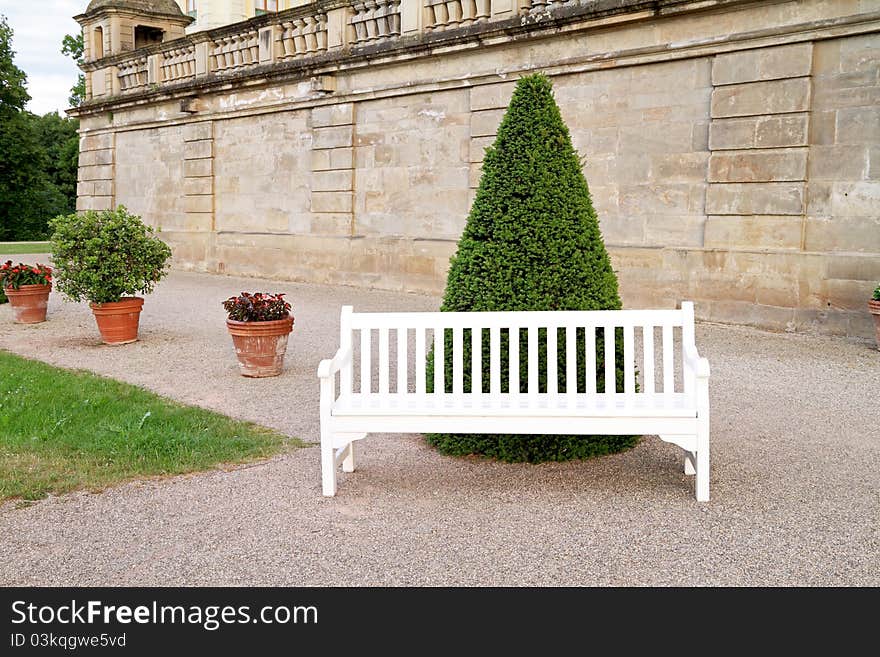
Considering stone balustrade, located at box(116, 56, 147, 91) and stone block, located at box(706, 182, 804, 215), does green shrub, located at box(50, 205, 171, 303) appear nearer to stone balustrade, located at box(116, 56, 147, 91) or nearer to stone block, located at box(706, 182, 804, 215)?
stone block, located at box(706, 182, 804, 215)

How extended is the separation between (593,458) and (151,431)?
2.83 m

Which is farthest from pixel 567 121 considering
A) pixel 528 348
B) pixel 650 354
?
pixel 528 348

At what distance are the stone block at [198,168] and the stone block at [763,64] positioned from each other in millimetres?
11137

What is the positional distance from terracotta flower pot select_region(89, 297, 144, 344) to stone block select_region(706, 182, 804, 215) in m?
6.67

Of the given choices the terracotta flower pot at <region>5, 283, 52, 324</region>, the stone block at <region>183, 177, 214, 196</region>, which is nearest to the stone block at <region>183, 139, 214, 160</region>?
the stone block at <region>183, 177, 214, 196</region>

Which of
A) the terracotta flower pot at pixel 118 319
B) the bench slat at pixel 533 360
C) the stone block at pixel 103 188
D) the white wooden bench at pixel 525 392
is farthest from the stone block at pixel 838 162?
the stone block at pixel 103 188

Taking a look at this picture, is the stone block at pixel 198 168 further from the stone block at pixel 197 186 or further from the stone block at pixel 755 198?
the stone block at pixel 755 198

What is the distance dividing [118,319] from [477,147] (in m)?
5.82

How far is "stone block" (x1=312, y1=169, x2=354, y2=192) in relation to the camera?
52.2 ft

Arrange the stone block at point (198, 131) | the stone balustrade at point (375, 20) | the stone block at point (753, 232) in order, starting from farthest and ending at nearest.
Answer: the stone block at point (198, 131) → the stone balustrade at point (375, 20) → the stone block at point (753, 232)

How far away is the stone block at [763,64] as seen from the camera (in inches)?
406

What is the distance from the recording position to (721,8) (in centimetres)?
1088

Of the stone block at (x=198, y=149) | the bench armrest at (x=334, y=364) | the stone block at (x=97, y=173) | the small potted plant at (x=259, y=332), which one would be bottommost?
the small potted plant at (x=259, y=332)

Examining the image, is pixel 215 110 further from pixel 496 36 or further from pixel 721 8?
pixel 721 8
